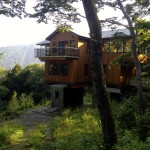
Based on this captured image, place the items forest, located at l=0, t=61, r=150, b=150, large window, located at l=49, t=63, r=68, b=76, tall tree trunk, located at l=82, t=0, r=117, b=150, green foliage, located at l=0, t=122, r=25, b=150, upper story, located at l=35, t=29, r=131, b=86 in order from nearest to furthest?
tall tree trunk, located at l=82, t=0, r=117, b=150 → forest, located at l=0, t=61, r=150, b=150 → green foliage, located at l=0, t=122, r=25, b=150 → upper story, located at l=35, t=29, r=131, b=86 → large window, located at l=49, t=63, r=68, b=76

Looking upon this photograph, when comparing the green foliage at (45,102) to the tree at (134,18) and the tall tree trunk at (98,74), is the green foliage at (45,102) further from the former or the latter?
the tall tree trunk at (98,74)

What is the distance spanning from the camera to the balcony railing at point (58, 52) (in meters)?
26.1

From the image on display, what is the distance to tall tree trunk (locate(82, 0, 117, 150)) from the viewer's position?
8.65m

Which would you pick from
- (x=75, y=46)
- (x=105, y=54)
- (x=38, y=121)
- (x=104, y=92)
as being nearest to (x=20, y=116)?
(x=38, y=121)

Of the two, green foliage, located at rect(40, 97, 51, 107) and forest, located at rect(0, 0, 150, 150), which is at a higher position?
forest, located at rect(0, 0, 150, 150)

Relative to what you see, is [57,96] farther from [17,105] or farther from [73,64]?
[17,105]

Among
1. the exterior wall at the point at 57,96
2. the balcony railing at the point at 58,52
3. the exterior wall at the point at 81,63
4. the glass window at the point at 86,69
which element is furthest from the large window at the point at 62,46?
the exterior wall at the point at 57,96

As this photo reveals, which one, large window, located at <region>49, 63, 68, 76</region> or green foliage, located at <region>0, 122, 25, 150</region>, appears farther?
large window, located at <region>49, 63, 68, 76</region>

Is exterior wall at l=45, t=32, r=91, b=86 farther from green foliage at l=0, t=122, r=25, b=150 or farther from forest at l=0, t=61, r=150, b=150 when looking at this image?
green foliage at l=0, t=122, r=25, b=150

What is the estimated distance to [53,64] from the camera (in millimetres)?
28516

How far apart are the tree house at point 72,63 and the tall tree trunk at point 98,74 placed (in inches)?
663

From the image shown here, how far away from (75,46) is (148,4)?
1173 cm

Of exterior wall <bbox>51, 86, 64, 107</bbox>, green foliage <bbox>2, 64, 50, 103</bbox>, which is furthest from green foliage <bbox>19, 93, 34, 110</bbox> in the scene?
green foliage <bbox>2, 64, 50, 103</bbox>

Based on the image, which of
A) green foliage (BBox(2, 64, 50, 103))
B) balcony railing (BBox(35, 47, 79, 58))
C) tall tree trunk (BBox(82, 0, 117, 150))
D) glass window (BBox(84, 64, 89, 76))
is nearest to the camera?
tall tree trunk (BBox(82, 0, 117, 150))
